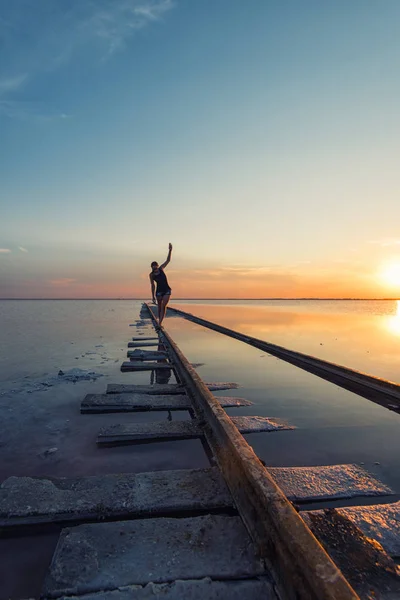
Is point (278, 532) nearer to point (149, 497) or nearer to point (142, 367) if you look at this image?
point (149, 497)

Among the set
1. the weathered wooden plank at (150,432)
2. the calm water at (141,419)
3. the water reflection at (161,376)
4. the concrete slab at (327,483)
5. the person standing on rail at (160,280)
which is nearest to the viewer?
the concrete slab at (327,483)

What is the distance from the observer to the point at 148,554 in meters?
1.65

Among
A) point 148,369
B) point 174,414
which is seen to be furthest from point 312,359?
point 174,414

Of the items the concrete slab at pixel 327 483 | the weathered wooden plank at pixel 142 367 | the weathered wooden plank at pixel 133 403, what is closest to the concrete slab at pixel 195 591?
the concrete slab at pixel 327 483

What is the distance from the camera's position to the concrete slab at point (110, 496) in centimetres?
201

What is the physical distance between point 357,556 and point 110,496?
4.69ft

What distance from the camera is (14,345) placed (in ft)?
34.7

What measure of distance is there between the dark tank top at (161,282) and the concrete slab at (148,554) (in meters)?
10.1

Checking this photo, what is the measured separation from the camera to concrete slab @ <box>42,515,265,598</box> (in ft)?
4.93

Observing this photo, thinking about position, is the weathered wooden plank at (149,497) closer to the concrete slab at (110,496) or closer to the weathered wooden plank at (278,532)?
the concrete slab at (110,496)

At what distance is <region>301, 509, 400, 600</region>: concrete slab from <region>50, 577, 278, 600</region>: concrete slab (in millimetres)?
414

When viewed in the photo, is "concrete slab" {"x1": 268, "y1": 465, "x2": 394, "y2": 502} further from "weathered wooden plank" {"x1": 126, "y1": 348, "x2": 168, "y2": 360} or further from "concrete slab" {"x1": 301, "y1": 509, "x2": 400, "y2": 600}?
"weathered wooden plank" {"x1": 126, "y1": 348, "x2": 168, "y2": 360}

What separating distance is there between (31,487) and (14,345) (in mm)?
9511

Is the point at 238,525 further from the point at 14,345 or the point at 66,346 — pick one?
the point at 14,345
